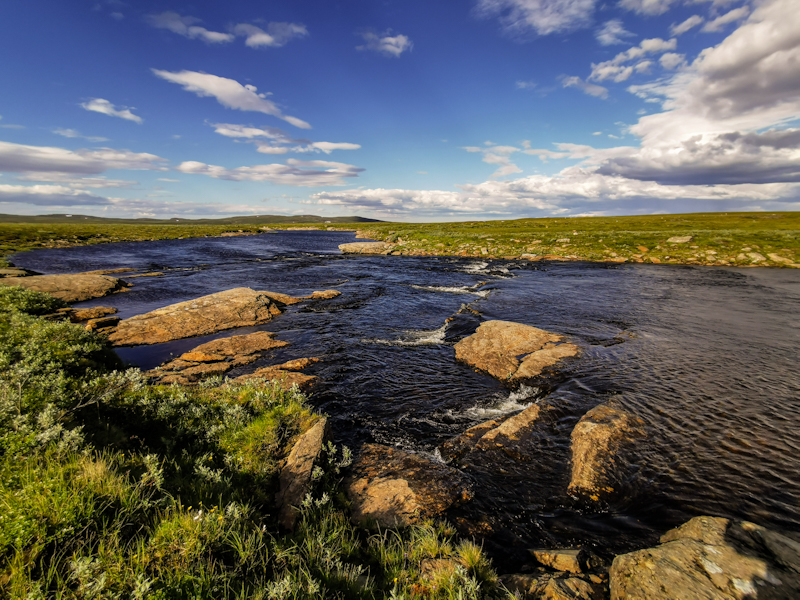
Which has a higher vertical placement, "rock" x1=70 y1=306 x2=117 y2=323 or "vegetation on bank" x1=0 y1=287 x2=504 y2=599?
"vegetation on bank" x1=0 y1=287 x2=504 y2=599

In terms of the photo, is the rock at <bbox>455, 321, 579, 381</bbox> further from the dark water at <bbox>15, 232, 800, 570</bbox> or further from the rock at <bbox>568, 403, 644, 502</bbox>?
the rock at <bbox>568, 403, 644, 502</bbox>

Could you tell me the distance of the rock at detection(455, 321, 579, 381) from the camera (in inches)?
568

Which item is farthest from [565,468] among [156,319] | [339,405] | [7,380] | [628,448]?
[156,319]

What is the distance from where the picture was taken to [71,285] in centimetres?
2797

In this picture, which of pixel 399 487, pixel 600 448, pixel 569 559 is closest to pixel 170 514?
pixel 399 487

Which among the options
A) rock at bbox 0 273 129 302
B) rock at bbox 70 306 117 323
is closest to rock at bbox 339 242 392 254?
rock at bbox 0 273 129 302

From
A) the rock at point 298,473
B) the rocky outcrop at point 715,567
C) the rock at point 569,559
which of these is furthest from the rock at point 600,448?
the rock at point 298,473

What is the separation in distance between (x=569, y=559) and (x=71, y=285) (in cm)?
3919

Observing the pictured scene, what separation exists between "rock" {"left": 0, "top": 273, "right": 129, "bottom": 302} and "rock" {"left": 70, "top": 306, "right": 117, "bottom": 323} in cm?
626

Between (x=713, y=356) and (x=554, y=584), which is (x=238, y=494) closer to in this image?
(x=554, y=584)

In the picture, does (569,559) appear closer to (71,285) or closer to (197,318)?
(197,318)

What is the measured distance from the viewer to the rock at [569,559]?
579 cm

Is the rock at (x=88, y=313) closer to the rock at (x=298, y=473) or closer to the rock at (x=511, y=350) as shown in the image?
the rock at (x=298, y=473)

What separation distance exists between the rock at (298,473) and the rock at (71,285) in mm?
30374
